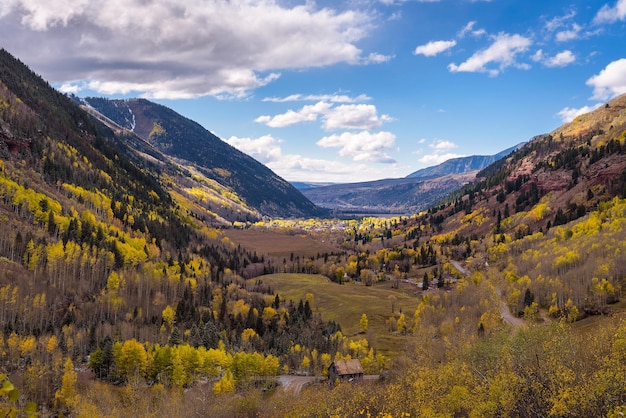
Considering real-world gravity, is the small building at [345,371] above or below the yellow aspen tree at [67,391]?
below

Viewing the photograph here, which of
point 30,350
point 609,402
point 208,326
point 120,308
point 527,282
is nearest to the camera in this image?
point 609,402

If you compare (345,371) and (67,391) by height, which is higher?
(67,391)

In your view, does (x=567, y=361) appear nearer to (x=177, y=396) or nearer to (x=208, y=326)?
(x=177, y=396)

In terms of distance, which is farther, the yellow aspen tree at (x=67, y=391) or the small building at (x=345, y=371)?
the small building at (x=345, y=371)

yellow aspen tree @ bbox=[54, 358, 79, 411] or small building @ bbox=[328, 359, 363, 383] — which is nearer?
yellow aspen tree @ bbox=[54, 358, 79, 411]

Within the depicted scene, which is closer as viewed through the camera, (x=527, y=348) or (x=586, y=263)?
(x=527, y=348)

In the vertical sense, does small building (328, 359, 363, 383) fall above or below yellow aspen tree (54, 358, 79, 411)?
below

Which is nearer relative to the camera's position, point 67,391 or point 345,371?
point 67,391

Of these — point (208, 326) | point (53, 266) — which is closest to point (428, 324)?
point (208, 326)
